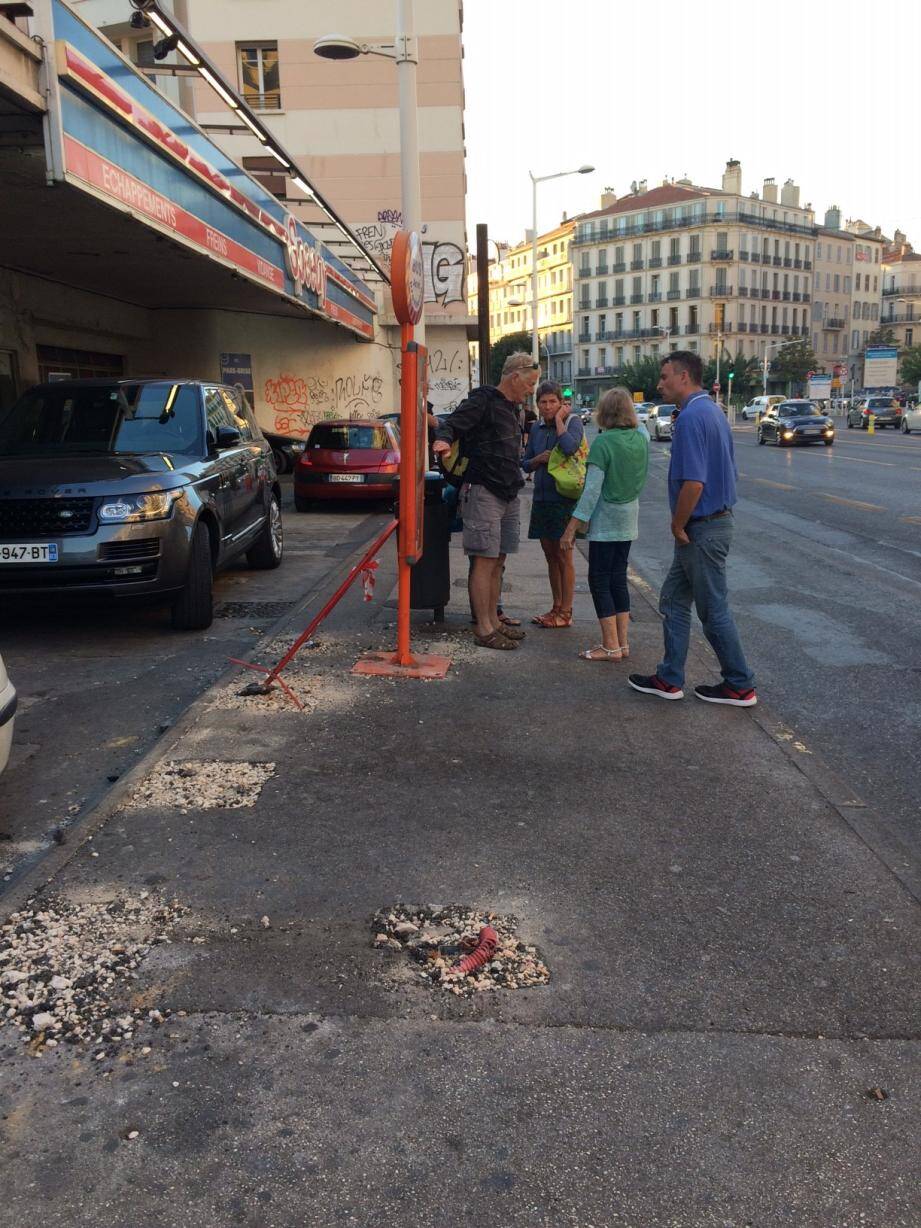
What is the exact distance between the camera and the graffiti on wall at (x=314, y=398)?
24750 millimetres

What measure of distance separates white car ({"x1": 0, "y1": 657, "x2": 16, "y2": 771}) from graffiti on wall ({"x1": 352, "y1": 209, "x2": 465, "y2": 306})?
27348 millimetres

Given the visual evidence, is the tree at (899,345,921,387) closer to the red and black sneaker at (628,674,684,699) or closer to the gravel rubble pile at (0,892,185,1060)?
the red and black sneaker at (628,674,684,699)

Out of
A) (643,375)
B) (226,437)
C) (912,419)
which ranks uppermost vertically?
(643,375)

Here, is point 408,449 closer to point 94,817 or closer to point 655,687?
point 655,687

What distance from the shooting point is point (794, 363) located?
9994cm

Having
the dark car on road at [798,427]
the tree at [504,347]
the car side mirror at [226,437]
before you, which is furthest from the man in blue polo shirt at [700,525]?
the tree at [504,347]

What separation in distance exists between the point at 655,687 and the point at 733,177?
355 feet

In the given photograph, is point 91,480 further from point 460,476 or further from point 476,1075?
point 476,1075

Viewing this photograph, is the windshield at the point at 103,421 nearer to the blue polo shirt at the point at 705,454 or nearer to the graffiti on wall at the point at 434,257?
the blue polo shirt at the point at 705,454

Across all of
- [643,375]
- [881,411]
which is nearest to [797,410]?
[881,411]

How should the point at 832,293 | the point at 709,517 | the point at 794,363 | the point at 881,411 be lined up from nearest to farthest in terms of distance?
1. the point at 709,517
2. the point at 881,411
3. the point at 794,363
4. the point at 832,293

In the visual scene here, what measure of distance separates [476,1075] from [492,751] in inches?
95.0

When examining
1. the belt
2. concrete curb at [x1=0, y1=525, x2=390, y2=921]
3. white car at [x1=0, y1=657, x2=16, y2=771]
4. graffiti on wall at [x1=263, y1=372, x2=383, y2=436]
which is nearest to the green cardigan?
the belt

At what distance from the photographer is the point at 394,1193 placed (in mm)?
2168
